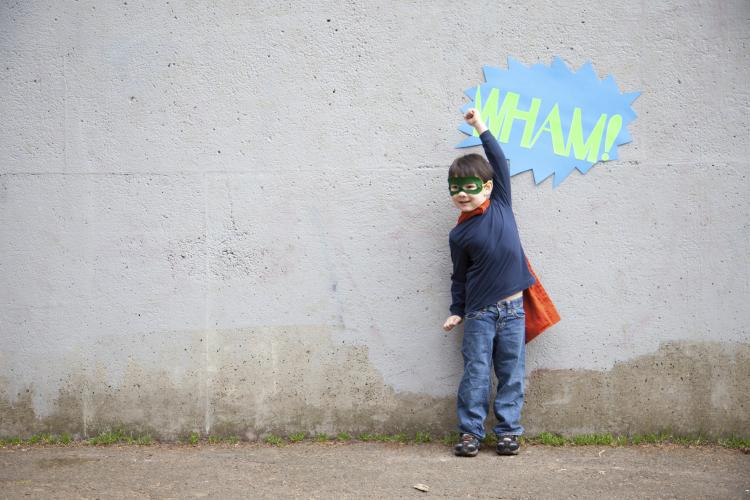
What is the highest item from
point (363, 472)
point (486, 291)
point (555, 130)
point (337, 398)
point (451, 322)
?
point (555, 130)

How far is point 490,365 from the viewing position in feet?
12.9

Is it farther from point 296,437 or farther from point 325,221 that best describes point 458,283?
point 296,437

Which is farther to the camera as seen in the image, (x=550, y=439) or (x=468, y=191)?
(x=550, y=439)

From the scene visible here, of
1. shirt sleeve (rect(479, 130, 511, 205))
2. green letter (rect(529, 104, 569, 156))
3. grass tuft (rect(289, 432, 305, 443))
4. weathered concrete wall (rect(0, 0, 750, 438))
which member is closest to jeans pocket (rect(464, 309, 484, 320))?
weathered concrete wall (rect(0, 0, 750, 438))

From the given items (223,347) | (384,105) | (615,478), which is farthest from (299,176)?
(615,478)

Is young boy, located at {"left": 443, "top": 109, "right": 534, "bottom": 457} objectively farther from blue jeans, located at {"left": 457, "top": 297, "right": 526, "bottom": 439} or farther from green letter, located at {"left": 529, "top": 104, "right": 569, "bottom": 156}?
green letter, located at {"left": 529, "top": 104, "right": 569, "bottom": 156}

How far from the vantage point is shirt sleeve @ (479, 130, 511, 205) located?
150 inches

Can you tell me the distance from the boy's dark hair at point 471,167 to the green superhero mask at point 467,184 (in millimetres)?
21

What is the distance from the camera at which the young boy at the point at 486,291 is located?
3809 mm

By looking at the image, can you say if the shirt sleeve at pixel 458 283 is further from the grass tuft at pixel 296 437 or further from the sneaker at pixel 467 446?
the grass tuft at pixel 296 437

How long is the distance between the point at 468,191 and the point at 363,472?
1.58m

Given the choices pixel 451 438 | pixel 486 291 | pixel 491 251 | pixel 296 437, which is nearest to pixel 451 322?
pixel 486 291

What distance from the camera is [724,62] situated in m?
4.02

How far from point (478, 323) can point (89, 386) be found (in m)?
2.31
